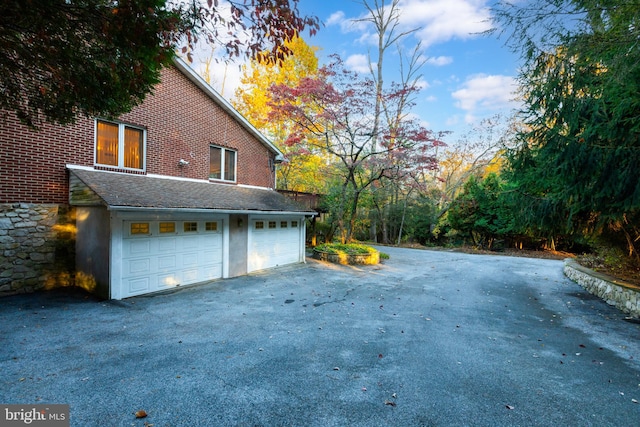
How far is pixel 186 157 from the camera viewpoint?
9672 millimetres

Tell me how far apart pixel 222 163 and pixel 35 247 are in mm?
5727

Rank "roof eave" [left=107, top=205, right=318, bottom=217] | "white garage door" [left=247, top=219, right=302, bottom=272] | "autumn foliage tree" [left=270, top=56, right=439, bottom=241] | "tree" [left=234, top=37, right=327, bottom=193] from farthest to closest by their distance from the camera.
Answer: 1. "tree" [left=234, top=37, right=327, bottom=193]
2. "autumn foliage tree" [left=270, top=56, right=439, bottom=241]
3. "white garage door" [left=247, top=219, right=302, bottom=272]
4. "roof eave" [left=107, top=205, right=318, bottom=217]

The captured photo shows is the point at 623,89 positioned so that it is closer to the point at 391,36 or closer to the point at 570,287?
the point at 570,287

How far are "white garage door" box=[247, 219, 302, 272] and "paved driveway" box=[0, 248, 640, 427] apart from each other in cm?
285

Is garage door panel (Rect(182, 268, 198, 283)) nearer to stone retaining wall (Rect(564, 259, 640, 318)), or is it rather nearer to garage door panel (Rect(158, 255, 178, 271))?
garage door panel (Rect(158, 255, 178, 271))

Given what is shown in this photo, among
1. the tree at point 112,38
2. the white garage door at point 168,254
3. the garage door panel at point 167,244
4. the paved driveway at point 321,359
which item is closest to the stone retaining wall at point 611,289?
the paved driveway at point 321,359

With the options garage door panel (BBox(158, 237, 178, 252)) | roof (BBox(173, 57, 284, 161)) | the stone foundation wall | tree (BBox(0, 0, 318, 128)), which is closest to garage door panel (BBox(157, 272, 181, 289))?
garage door panel (BBox(158, 237, 178, 252))

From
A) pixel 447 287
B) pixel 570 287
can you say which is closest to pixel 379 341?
pixel 447 287

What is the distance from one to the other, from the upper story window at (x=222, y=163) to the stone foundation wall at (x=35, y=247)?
4.42 m

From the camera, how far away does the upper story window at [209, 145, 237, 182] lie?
10680 millimetres

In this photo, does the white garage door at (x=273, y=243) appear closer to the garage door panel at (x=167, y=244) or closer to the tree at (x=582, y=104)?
the garage door panel at (x=167, y=244)

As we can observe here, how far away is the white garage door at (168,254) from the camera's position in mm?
6918

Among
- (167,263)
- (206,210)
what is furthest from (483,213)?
(167,263)

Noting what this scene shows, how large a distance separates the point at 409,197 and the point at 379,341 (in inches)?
723
